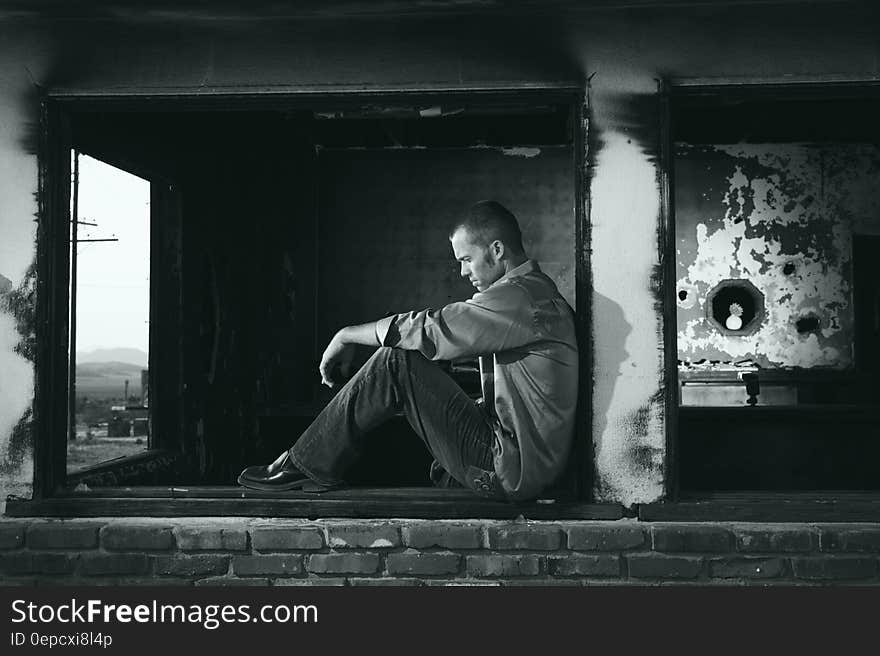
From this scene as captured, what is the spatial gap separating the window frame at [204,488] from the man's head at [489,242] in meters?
0.27

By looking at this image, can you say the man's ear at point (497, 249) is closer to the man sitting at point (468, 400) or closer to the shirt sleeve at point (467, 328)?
the man sitting at point (468, 400)

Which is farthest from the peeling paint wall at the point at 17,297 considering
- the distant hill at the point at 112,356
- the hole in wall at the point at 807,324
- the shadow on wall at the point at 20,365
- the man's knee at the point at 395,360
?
the distant hill at the point at 112,356

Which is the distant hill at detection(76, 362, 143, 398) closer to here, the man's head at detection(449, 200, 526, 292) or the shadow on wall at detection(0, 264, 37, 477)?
the shadow on wall at detection(0, 264, 37, 477)

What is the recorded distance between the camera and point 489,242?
11.8ft

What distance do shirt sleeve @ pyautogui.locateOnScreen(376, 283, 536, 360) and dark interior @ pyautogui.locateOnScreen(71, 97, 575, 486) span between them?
2.90ft

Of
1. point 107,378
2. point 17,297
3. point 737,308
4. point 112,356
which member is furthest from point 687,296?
point 107,378

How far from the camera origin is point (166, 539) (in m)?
3.57

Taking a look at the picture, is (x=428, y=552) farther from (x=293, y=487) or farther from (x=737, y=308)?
(x=737, y=308)

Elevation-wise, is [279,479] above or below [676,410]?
below

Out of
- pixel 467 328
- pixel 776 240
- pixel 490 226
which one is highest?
pixel 776 240

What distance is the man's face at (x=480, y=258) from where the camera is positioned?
361 centimetres

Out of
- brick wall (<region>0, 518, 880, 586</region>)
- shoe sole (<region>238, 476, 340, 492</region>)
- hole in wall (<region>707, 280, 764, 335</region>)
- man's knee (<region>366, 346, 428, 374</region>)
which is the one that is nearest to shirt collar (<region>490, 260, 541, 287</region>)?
man's knee (<region>366, 346, 428, 374</region>)

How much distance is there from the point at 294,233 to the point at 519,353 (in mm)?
4999

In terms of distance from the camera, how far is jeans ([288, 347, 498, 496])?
3467 millimetres
